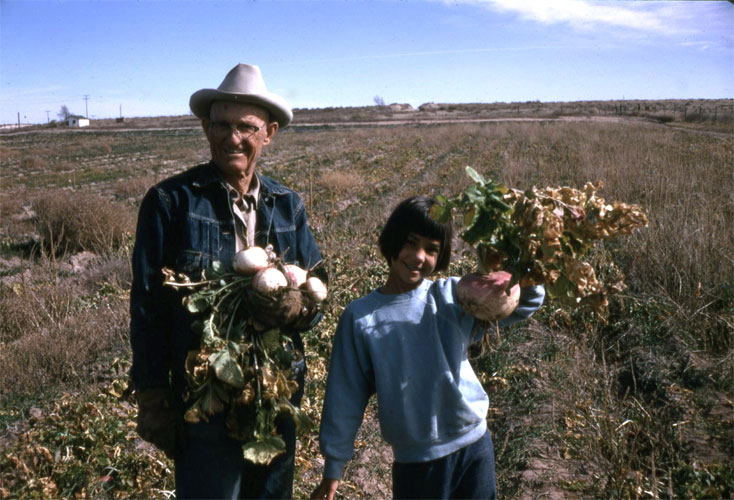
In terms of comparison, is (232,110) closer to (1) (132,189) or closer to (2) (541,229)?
(2) (541,229)

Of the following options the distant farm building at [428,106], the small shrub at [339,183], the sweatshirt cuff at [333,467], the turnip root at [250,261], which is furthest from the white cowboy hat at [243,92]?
the distant farm building at [428,106]

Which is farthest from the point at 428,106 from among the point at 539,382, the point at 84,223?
the point at 539,382

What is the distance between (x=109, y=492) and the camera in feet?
10.5

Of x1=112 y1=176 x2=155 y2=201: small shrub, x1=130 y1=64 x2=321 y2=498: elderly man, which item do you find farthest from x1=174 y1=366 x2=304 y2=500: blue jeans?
x1=112 y1=176 x2=155 y2=201: small shrub

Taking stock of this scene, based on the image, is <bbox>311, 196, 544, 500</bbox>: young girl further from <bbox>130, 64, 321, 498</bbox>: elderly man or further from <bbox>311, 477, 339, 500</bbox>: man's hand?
<bbox>130, 64, 321, 498</bbox>: elderly man

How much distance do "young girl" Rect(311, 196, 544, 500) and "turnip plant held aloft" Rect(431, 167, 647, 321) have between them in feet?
0.65

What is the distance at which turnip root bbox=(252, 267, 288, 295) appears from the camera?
6.11ft

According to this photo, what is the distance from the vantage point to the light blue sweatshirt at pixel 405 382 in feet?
6.32

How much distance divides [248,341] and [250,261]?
307mm

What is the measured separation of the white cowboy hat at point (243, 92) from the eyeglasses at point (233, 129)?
0.35ft

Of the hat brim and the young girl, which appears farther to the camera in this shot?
the hat brim

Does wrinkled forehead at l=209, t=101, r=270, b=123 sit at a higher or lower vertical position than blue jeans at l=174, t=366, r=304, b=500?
higher

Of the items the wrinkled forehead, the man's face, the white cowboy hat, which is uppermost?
the white cowboy hat

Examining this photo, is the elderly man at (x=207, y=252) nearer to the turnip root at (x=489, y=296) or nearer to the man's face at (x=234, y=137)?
the man's face at (x=234, y=137)
